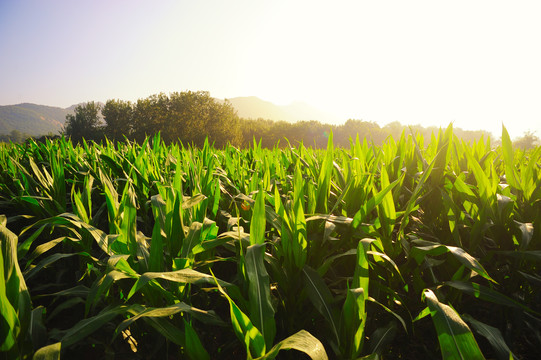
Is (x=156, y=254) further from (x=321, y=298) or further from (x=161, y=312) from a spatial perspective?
(x=321, y=298)

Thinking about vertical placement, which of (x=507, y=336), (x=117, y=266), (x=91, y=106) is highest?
(x=91, y=106)

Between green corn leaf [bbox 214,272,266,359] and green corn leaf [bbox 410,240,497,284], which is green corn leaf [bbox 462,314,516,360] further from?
green corn leaf [bbox 214,272,266,359]

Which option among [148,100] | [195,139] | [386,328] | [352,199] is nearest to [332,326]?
[386,328]

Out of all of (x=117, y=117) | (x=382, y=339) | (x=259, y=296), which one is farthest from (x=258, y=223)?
(x=117, y=117)

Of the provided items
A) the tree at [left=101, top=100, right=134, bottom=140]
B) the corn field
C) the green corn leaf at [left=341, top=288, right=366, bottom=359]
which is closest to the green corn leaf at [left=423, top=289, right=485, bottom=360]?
the corn field

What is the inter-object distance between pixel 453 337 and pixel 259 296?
0.48 meters

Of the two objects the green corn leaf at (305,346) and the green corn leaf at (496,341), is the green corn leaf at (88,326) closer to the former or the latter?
the green corn leaf at (305,346)

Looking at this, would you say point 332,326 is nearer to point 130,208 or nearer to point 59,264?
point 130,208

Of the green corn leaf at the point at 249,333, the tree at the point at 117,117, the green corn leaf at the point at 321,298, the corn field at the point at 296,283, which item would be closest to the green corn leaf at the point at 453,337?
the corn field at the point at 296,283

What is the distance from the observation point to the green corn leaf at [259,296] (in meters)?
0.77

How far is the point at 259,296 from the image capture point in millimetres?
790

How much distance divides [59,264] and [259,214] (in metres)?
1.23

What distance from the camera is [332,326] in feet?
2.81

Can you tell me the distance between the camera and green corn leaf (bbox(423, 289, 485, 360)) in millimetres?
604
